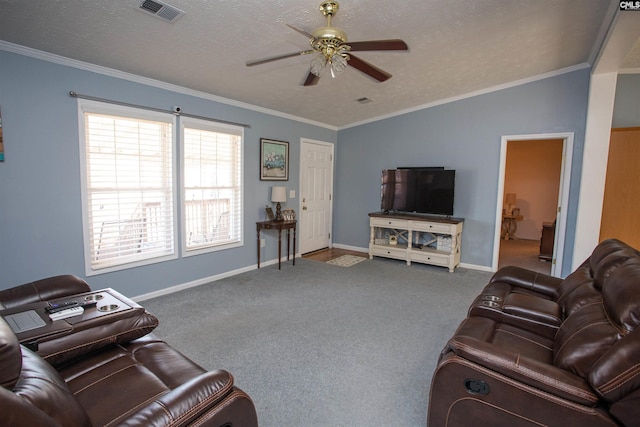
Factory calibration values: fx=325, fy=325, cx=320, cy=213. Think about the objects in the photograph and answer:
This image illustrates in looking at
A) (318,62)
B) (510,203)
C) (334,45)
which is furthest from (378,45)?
(510,203)

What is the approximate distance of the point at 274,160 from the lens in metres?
5.10

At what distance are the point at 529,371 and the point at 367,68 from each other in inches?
87.8

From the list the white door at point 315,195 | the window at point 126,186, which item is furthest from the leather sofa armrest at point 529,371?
the white door at point 315,195

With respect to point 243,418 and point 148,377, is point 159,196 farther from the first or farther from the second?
point 243,418

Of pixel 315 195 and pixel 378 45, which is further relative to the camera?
pixel 315 195

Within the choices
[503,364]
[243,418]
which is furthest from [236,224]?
[503,364]

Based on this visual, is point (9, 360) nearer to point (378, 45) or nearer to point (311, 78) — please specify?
point (378, 45)

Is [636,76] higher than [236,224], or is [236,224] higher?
[636,76]

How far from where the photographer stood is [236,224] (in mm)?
4680

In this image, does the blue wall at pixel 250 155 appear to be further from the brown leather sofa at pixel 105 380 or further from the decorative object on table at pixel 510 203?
the decorative object on table at pixel 510 203

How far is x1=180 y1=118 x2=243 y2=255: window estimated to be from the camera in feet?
13.2

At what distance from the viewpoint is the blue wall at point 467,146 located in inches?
174

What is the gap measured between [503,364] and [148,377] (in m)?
1.54

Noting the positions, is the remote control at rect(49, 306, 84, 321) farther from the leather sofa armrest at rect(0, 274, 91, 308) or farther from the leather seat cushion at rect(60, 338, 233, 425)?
the leather sofa armrest at rect(0, 274, 91, 308)
